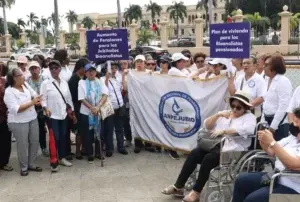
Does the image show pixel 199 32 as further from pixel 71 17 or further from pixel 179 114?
pixel 71 17

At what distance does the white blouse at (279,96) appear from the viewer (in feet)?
16.5

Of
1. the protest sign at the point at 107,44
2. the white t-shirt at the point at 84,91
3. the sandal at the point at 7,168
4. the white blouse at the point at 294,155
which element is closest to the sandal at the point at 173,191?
the white blouse at the point at 294,155

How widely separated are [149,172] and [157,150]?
1.19m

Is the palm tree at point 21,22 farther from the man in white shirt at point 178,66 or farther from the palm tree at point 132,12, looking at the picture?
the man in white shirt at point 178,66

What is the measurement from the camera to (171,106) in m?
6.84

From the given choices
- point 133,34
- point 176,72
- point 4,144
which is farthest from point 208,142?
point 133,34

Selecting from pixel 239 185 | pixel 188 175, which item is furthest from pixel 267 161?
pixel 188 175

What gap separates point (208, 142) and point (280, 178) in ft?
4.34

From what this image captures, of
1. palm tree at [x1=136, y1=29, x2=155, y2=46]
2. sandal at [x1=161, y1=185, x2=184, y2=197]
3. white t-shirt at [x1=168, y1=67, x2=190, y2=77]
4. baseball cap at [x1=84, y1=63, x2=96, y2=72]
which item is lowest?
sandal at [x1=161, y1=185, x2=184, y2=197]

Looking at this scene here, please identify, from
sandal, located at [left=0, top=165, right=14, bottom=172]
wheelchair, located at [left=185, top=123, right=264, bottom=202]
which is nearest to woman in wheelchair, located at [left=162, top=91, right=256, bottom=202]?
wheelchair, located at [left=185, top=123, right=264, bottom=202]

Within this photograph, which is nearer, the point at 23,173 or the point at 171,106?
the point at 23,173

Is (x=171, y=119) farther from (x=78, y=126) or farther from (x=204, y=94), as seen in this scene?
(x=78, y=126)

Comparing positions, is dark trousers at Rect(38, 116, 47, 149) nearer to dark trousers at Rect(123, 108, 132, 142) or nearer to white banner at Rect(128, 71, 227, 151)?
dark trousers at Rect(123, 108, 132, 142)

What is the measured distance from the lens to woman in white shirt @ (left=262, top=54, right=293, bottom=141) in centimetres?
505
